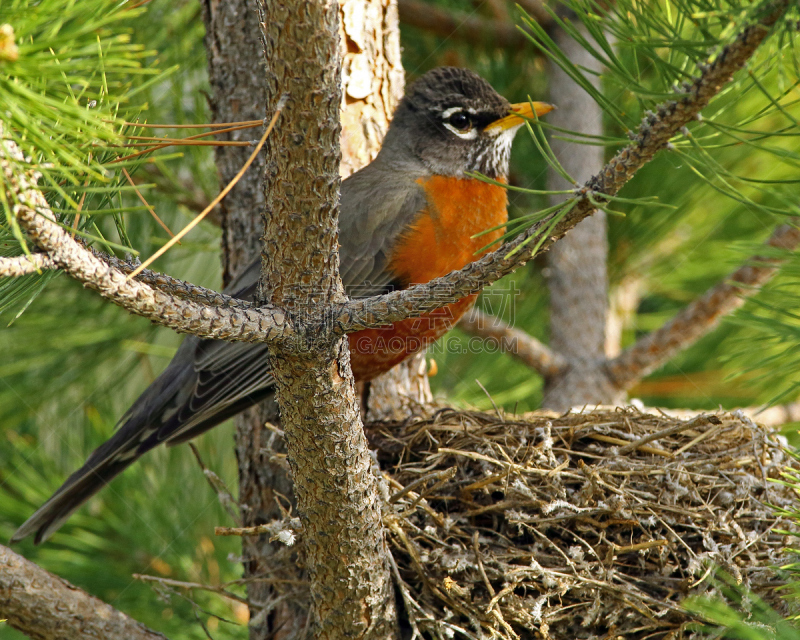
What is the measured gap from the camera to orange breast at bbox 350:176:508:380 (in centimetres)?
273

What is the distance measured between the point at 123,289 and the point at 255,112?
5.90 feet

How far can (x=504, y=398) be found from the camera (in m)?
4.30

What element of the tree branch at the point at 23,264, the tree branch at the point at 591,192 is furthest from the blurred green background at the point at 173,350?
the tree branch at the point at 23,264

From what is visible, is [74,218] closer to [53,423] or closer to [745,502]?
[745,502]

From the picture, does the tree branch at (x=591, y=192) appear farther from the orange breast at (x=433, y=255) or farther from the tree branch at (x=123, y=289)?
the orange breast at (x=433, y=255)

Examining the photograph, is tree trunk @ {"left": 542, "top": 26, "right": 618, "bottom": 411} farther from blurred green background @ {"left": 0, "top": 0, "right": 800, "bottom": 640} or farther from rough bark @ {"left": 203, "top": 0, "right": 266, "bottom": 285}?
rough bark @ {"left": 203, "top": 0, "right": 266, "bottom": 285}

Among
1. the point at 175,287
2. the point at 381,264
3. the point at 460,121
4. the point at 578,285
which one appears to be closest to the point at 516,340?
the point at 578,285

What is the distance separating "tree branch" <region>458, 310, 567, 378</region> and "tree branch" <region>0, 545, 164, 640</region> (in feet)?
6.95

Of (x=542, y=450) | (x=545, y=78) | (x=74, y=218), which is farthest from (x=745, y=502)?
(x=545, y=78)

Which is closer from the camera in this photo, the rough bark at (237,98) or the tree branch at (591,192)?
the tree branch at (591,192)

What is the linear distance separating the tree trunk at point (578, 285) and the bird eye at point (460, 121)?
0.86 metres

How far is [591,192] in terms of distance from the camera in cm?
137

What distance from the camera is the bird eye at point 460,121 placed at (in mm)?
3316

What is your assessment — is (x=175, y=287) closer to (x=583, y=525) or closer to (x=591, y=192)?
(x=591, y=192)
